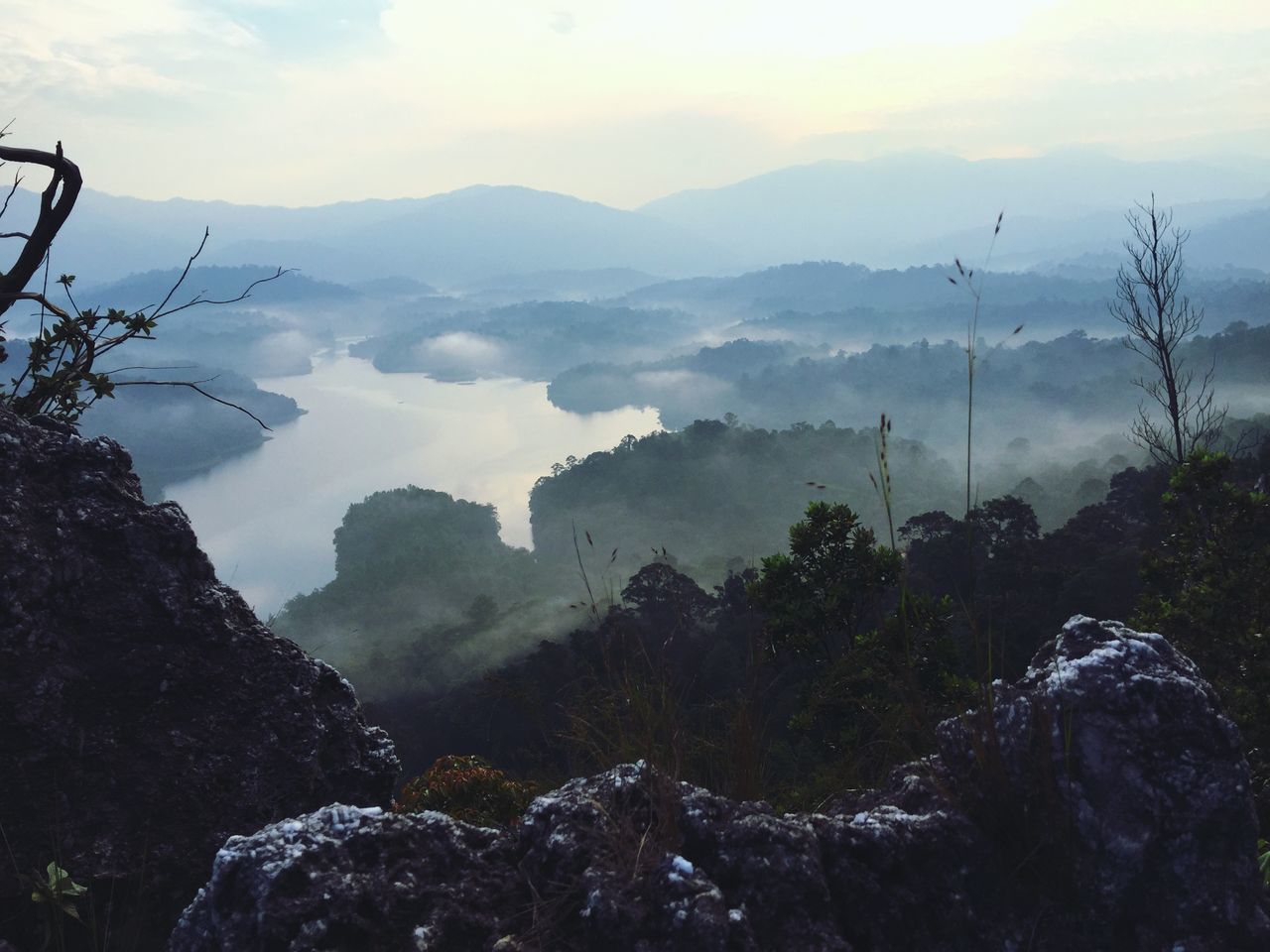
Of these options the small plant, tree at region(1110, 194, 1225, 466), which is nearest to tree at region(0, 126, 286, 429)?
the small plant

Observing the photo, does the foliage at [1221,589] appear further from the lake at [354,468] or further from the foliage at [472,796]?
the lake at [354,468]

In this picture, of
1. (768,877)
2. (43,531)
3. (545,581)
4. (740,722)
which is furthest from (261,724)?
(545,581)

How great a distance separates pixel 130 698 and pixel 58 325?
206 cm

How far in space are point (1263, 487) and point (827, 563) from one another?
570 centimetres

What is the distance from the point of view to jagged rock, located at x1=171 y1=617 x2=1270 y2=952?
2.09m

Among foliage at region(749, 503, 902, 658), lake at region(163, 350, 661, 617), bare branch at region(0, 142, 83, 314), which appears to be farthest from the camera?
lake at region(163, 350, 661, 617)

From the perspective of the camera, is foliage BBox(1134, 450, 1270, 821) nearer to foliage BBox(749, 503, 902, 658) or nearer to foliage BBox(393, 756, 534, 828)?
foliage BBox(749, 503, 902, 658)

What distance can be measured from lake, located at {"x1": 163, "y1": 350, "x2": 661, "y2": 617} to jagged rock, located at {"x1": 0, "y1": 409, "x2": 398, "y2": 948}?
91.0 meters

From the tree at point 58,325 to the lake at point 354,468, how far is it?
90.0 meters

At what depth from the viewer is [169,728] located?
3.05 metres

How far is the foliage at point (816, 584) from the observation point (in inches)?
339

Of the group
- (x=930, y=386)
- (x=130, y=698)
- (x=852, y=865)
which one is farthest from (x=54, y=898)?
(x=930, y=386)

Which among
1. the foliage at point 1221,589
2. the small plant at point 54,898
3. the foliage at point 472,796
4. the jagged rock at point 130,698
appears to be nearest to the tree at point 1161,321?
the foliage at point 1221,589

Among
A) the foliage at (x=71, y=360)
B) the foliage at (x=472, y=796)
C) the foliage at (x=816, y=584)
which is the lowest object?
the foliage at (x=816, y=584)
